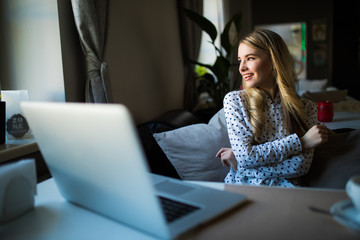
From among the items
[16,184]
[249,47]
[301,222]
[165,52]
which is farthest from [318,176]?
[165,52]

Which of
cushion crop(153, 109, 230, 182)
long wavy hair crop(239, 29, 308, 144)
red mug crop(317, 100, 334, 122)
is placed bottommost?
cushion crop(153, 109, 230, 182)

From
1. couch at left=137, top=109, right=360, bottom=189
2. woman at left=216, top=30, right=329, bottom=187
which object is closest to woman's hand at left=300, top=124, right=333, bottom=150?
woman at left=216, top=30, right=329, bottom=187

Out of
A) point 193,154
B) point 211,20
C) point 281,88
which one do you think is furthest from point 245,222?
point 211,20

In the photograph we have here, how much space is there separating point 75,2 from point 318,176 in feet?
4.93

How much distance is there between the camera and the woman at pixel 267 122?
1.34 metres

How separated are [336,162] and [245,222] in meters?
0.89

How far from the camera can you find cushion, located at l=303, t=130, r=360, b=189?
140cm

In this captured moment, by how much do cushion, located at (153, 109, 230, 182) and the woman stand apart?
0.99 ft

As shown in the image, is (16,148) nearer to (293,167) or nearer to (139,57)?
(293,167)

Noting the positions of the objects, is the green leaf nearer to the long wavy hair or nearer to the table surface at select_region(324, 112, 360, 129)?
the table surface at select_region(324, 112, 360, 129)

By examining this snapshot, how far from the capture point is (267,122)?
1.45 meters

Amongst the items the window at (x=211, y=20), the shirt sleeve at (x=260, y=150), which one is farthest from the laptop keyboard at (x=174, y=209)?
the window at (x=211, y=20)

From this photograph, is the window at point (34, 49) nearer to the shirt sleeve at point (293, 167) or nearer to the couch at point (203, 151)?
the couch at point (203, 151)

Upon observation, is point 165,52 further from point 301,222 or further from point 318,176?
point 301,222
